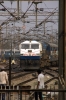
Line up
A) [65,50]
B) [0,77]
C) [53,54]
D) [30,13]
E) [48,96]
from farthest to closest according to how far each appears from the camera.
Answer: [53,54] < [30,13] < [0,77] < [48,96] < [65,50]

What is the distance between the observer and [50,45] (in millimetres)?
25594

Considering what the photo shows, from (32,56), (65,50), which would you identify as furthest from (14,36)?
(65,50)

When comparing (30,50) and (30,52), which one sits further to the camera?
(30,50)

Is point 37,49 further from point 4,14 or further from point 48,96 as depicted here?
point 48,96

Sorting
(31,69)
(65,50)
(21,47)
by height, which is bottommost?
(31,69)

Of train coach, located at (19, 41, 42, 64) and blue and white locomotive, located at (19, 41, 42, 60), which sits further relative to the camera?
blue and white locomotive, located at (19, 41, 42, 60)

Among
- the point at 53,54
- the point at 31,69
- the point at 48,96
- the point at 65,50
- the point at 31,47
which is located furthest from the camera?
the point at 53,54

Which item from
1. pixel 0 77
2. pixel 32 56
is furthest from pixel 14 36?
pixel 0 77

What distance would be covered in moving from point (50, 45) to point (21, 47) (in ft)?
11.9

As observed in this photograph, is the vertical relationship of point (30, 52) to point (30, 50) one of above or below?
below

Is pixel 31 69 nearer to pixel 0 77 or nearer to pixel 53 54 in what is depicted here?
pixel 53 54

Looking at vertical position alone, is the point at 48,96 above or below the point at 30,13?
below

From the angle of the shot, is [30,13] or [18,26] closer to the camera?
[30,13]

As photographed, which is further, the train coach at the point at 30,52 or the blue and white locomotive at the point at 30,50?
the blue and white locomotive at the point at 30,50
